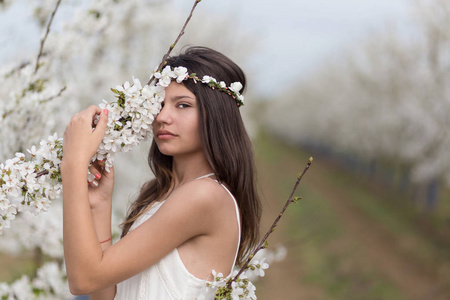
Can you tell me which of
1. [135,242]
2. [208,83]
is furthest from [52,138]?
[208,83]

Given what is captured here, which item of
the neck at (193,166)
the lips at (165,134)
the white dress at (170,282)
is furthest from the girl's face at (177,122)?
the white dress at (170,282)

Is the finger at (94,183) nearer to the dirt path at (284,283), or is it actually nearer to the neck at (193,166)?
the neck at (193,166)

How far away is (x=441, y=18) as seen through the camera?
1303 cm

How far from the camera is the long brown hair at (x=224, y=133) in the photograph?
6.27 feet

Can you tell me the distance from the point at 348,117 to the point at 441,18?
9.33m

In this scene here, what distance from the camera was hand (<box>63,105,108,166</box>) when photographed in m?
1.57

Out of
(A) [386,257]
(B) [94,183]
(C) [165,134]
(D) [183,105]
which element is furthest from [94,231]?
(A) [386,257]

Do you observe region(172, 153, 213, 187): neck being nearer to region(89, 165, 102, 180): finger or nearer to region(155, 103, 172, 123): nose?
region(155, 103, 172, 123): nose

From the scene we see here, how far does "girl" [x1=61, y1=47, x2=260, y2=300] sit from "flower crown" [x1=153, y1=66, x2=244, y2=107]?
0.05ft

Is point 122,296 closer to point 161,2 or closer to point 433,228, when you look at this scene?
point 161,2

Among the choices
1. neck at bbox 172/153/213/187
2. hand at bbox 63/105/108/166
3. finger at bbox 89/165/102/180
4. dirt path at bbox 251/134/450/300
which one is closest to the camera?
hand at bbox 63/105/108/166

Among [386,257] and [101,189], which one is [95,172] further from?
[386,257]

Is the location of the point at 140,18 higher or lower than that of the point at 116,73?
higher

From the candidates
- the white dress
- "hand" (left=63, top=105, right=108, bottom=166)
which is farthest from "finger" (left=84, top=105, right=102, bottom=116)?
the white dress
